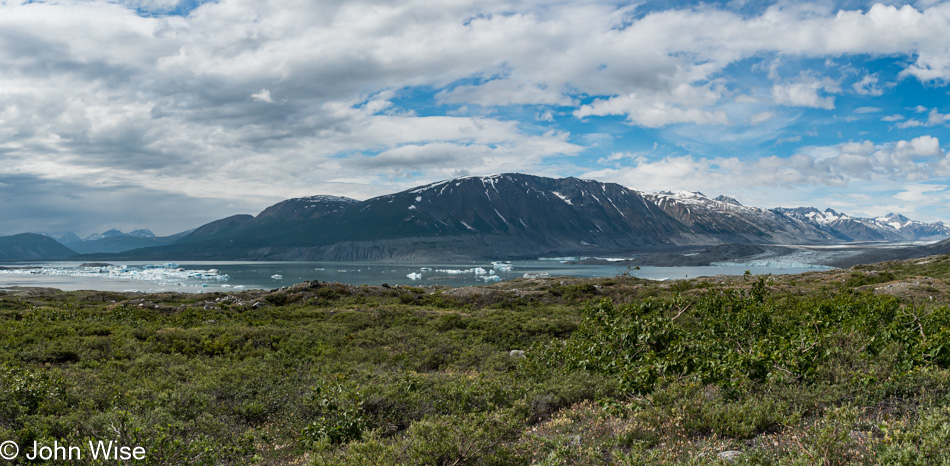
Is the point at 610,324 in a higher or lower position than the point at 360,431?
higher

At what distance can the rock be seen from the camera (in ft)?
20.9

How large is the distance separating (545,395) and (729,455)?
4.62 metres

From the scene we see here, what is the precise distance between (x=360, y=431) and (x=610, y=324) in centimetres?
692

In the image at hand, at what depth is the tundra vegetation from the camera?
7055 mm

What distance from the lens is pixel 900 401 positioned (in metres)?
7.96

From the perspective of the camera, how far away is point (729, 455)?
664 cm

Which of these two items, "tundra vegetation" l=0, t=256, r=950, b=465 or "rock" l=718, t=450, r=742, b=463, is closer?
"rock" l=718, t=450, r=742, b=463

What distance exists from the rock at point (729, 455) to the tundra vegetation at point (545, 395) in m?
0.06

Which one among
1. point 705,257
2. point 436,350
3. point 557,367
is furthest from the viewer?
point 705,257

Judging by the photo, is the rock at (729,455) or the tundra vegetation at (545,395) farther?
the tundra vegetation at (545,395)

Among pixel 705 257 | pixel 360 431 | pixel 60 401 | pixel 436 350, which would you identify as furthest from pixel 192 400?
pixel 705 257

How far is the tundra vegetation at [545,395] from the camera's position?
7055 mm

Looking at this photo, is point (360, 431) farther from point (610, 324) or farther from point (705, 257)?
point (705, 257)

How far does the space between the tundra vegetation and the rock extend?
0.18 feet
